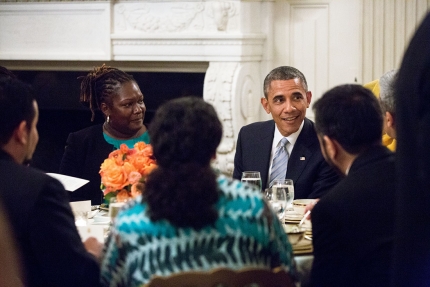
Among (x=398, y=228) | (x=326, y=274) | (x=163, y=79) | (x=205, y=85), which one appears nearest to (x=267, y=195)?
(x=326, y=274)

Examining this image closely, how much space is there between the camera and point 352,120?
80.0 inches

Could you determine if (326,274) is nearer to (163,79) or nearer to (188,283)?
(188,283)

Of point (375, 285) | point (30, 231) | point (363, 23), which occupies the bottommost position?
point (375, 285)

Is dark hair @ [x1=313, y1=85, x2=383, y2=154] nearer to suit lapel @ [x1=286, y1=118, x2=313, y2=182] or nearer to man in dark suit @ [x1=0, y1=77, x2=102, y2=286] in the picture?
man in dark suit @ [x1=0, y1=77, x2=102, y2=286]

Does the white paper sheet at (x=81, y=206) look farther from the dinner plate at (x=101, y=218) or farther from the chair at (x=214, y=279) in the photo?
the chair at (x=214, y=279)

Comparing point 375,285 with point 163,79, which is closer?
point 375,285

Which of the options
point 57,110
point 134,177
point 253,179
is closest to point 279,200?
point 253,179

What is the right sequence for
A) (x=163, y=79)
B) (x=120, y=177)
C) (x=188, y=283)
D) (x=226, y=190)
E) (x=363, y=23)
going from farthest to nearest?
(x=163, y=79)
(x=363, y=23)
(x=120, y=177)
(x=226, y=190)
(x=188, y=283)

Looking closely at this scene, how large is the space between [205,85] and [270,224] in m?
3.59

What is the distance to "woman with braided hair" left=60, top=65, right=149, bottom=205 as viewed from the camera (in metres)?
3.49

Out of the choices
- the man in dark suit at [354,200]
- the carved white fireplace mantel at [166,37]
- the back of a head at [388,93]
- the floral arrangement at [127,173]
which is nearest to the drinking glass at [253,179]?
the floral arrangement at [127,173]

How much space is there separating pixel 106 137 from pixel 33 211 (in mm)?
1598

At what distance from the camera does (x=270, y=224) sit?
1.80 m

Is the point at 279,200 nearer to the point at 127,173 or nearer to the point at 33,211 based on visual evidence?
the point at 127,173
